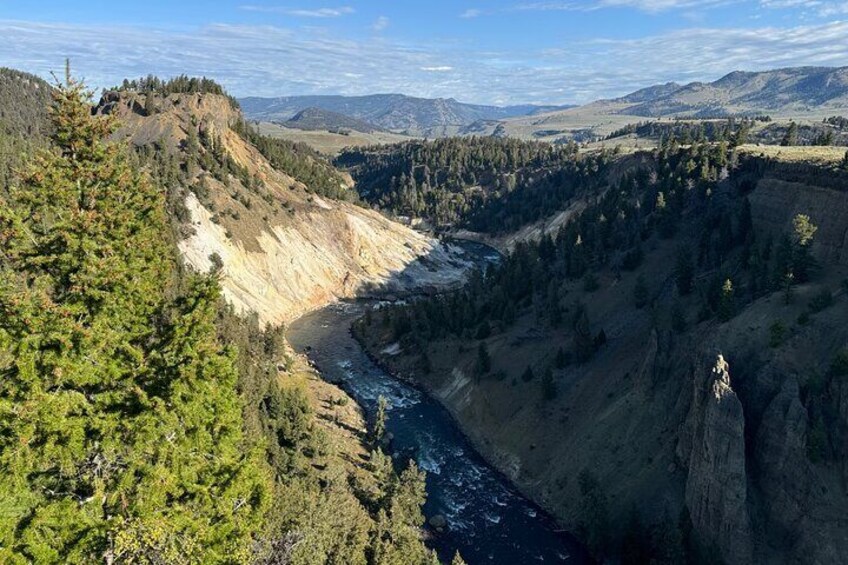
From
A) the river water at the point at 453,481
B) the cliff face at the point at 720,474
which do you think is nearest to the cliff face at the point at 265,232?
the river water at the point at 453,481

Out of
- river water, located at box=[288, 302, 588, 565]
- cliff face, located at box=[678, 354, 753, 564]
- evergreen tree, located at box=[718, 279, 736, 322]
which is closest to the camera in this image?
cliff face, located at box=[678, 354, 753, 564]

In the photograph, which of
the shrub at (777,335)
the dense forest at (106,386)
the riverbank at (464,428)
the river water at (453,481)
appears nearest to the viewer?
the dense forest at (106,386)

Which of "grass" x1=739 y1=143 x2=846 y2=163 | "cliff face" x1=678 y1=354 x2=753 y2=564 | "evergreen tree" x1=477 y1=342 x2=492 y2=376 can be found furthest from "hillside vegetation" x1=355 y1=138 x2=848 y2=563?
"grass" x1=739 y1=143 x2=846 y2=163

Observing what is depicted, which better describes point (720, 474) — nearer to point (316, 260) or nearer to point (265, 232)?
point (316, 260)

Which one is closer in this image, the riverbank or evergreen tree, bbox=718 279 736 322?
evergreen tree, bbox=718 279 736 322

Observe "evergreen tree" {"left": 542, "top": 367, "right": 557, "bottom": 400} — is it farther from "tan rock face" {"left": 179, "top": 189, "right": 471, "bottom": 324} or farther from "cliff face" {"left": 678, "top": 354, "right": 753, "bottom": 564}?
"tan rock face" {"left": 179, "top": 189, "right": 471, "bottom": 324}

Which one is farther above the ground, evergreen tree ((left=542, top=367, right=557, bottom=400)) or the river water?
evergreen tree ((left=542, top=367, right=557, bottom=400))

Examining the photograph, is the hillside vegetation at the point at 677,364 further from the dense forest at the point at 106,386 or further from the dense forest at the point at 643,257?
the dense forest at the point at 106,386
